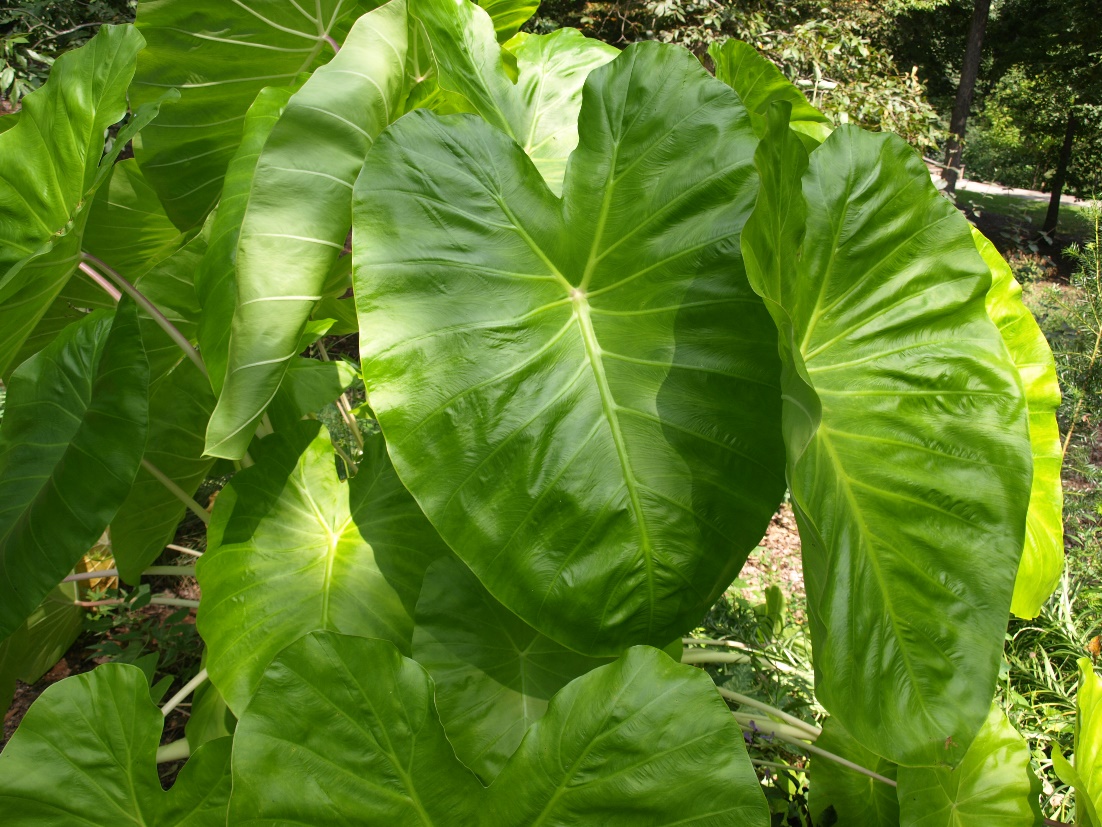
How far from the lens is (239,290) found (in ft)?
2.62

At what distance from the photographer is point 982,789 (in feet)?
3.47

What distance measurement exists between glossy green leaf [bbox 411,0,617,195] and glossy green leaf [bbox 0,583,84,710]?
1284mm

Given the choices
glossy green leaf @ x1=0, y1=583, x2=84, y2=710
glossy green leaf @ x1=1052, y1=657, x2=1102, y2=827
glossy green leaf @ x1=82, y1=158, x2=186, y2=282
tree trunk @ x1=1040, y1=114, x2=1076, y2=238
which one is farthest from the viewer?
tree trunk @ x1=1040, y1=114, x2=1076, y2=238

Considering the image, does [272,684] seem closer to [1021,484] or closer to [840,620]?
[840,620]

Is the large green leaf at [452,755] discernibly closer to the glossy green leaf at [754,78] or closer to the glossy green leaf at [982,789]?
the glossy green leaf at [982,789]

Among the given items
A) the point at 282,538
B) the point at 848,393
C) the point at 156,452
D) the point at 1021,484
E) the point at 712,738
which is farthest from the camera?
the point at 156,452

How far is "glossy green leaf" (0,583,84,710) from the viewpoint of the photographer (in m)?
1.52

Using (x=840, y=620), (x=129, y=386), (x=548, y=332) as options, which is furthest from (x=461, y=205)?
(x=840, y=620)

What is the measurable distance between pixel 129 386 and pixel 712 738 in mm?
790

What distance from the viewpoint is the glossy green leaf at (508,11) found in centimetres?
142

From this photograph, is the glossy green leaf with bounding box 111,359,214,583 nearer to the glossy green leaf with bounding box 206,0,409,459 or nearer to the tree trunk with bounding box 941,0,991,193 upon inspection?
the glossy green leaf with bounding box 206,0,409,459

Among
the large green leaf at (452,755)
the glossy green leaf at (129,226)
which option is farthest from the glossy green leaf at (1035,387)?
the glossy green leaf at (129,226)

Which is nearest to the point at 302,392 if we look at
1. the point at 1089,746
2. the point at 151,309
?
the point at 151,309

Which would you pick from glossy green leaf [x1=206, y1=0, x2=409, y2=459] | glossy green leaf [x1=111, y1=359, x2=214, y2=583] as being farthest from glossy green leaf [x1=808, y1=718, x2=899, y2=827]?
glossy green leaf [x1=111, y1=359, x2=214, y2=583]
